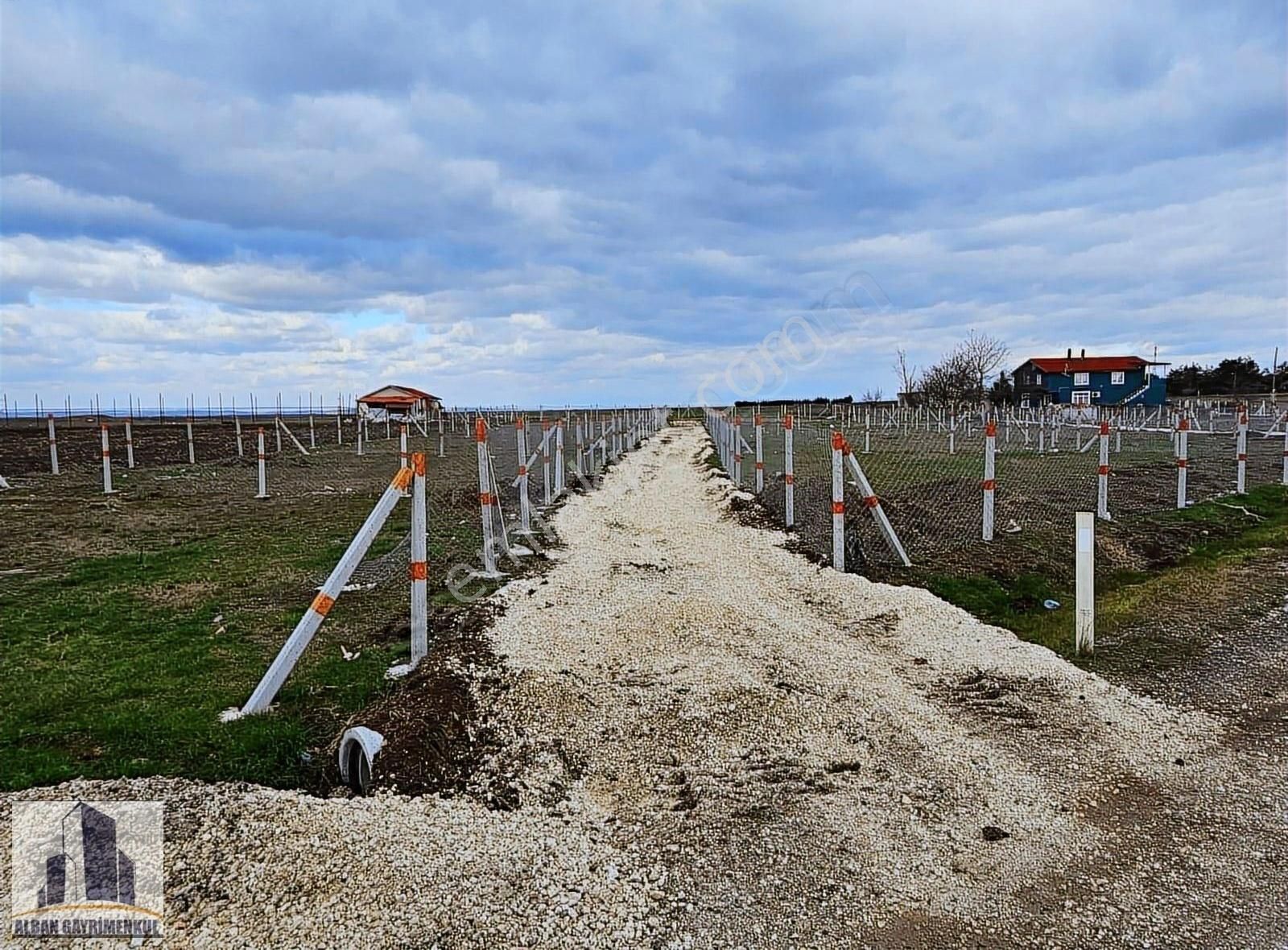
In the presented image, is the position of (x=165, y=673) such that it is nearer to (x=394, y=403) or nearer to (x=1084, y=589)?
(x=1084, y=589)

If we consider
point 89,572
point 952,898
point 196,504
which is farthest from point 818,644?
point 196,504

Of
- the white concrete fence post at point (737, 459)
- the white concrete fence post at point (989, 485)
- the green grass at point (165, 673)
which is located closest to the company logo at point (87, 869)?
the green grass at point (165, 673)

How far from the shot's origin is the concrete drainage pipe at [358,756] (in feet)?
11.7

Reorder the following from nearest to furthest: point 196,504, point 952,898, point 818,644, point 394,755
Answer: point 952,898
point 394,755
point 818,644
point 196,504

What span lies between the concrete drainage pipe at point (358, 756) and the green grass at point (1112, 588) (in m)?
4.78

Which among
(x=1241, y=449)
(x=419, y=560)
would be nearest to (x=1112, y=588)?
(x=419, y=560)

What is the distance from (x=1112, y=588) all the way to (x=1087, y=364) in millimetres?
77371

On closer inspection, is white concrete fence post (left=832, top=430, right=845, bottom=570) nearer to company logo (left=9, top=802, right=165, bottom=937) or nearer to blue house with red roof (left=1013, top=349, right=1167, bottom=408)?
company logo (left=9, top=802, right=165, bottom=937)

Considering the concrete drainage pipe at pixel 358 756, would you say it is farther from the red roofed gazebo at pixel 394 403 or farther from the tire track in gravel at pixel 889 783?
the red roofed gazebo at pixel 394 403

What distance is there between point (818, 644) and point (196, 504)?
12352mm

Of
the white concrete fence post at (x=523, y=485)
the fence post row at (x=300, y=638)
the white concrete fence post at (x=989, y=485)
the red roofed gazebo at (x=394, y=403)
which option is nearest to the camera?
the fence post row at (x=300, y=638)

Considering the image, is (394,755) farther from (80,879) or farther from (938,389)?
(938,389)

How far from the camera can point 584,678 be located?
499cm

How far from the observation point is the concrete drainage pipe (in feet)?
11.7
